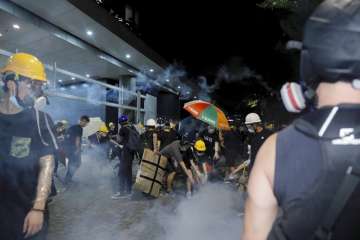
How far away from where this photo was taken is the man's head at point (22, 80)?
2.69 m

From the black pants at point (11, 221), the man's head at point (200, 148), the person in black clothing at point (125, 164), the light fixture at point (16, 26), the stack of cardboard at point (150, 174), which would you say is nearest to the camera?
the black pants at point (11, 221)

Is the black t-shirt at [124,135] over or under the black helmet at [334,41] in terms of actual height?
under

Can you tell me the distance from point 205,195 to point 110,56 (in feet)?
38.4

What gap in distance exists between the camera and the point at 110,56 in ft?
61.0

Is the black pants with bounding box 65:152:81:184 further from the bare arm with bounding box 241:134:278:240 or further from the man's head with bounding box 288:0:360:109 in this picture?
the man's head with bounding box 288:0:360:109

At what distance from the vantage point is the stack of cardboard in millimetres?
8206

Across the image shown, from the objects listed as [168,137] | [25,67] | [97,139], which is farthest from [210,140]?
[25,67]

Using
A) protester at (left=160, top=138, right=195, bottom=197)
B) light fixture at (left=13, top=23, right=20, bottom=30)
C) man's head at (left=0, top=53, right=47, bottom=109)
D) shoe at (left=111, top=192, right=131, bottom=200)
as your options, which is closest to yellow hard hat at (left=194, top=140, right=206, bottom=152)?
protester at (left=160, top=138, right=195, bottom=197)

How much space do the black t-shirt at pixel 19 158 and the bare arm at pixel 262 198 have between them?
5.79ft

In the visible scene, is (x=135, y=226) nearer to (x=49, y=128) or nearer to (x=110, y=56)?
(x=49, y=128)

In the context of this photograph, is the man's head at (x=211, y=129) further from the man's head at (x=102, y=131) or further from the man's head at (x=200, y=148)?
the man's head at (x=102, y=131)

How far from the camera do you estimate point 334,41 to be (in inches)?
51.9

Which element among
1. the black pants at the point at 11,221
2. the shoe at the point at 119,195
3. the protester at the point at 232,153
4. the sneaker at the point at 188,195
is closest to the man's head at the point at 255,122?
the protester at the point at 232,153

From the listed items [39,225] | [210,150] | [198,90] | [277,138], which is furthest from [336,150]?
[198,90]
